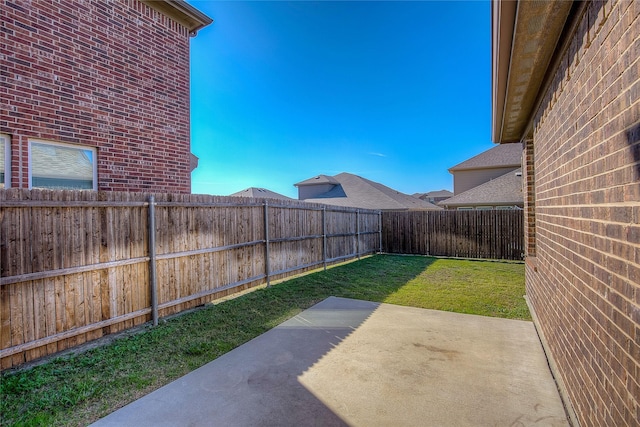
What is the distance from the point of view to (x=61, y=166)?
15.8ft

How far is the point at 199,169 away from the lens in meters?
10.2

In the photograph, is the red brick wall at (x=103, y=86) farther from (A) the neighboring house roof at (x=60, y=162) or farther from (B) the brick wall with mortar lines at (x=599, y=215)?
(B) the brick wall with mortar lines at (x=599, y=215)

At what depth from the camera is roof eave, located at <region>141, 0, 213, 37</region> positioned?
602cm

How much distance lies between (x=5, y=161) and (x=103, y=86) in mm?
1834

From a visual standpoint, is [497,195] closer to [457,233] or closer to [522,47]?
[457,233]

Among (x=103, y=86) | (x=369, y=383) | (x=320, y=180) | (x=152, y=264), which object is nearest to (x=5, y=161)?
(x=103, y=86)

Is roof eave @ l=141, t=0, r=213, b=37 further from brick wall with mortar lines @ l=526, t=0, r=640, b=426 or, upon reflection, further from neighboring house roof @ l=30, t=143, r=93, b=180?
brick wall with mortar lines @ l=526, t=0, r=640, b=426

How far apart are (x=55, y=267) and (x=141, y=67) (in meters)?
3.88

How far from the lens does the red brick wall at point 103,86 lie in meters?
4.29

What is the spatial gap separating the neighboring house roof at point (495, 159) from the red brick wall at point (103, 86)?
60.3ft

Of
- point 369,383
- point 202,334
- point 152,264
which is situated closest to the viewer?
point 369,383

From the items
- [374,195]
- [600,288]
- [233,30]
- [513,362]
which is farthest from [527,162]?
[374,195]

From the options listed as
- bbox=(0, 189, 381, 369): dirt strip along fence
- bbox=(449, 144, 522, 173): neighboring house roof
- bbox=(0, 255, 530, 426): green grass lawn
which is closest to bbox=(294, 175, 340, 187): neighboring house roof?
bbox=(449, 144, 522, 173): neighboring house roof

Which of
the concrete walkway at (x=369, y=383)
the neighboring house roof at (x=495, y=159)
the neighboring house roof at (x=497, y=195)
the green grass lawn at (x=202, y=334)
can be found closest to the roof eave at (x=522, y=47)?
the concrete walkway at (x=369, y=383)
